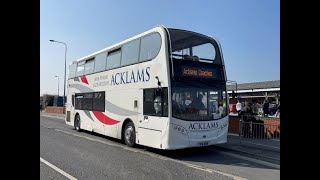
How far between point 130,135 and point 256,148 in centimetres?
461

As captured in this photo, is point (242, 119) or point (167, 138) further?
point (242, 119)

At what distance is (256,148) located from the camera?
1201 centimetres

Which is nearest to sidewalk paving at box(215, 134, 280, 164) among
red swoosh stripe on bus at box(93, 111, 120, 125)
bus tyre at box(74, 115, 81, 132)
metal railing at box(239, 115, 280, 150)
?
metal railing at box(239, 115, 280, 150)

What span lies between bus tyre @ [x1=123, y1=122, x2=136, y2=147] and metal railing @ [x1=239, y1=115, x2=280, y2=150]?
4.43 meters

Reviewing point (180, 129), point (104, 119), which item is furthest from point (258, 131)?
point (104, 119)

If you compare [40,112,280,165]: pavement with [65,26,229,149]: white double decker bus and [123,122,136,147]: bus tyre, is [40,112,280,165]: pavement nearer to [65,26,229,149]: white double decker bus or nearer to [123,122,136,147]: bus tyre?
[65,26,229,149]: white double decker bus

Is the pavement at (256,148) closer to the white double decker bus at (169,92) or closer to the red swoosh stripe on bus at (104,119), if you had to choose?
the white double decker bus at (169,92)

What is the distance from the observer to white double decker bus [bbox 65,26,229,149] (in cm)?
1019
